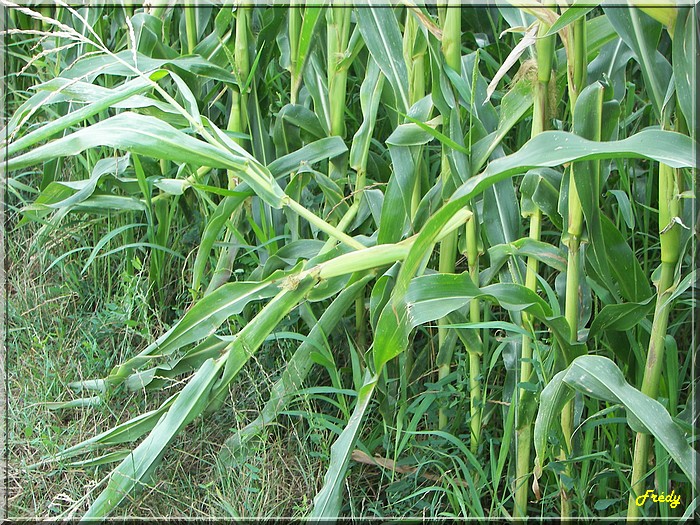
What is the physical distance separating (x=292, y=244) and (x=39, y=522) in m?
0.70

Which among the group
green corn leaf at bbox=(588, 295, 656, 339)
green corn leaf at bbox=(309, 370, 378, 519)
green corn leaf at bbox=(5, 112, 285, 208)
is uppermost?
green corn leaf at bbox=(5, 112, 285, 208)

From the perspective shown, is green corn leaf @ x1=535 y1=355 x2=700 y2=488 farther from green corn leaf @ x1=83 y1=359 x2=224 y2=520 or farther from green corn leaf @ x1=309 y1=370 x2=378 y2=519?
green corn leaf @ x1=83 y1=359 x2=224 y2=520

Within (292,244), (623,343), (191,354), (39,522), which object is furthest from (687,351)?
(39,522)

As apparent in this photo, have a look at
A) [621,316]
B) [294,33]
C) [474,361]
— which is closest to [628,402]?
[621,316]

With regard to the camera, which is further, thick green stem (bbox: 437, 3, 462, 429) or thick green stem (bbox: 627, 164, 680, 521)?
thick green stem (bbox: 437, 3, 462, 429)

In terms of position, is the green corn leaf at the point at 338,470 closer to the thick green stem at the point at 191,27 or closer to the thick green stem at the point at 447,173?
the thick green stem at the point at 447,173

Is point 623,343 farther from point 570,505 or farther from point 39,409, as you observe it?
point 39,409

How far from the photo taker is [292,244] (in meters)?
1.60
